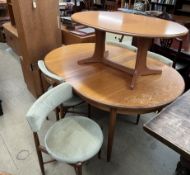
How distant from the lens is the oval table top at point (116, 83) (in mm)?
Answer: 1344

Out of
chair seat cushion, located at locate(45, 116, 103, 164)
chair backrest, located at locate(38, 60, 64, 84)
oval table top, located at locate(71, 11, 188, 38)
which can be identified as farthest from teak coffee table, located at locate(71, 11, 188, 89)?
chair seat cushion, located at locate(45, 116, 103, 164)

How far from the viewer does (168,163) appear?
1.74m

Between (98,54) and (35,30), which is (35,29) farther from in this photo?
(98,54)

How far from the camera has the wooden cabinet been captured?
1896mm

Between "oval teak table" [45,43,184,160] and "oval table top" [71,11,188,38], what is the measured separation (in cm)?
42

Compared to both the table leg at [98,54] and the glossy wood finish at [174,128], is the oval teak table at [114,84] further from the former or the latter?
the glossy wood finish at [174,128]

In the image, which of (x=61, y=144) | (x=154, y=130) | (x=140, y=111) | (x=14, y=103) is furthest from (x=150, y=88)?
(x=14, y=103)

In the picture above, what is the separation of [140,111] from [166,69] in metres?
0.68

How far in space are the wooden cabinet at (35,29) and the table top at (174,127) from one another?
1616 millimetres

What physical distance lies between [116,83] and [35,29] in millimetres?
1113

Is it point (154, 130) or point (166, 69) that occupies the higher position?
point (154, 130)

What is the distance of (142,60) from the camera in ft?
5.04

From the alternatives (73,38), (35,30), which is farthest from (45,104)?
(73,38)

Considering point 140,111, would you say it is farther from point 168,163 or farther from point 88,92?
point 168,163
